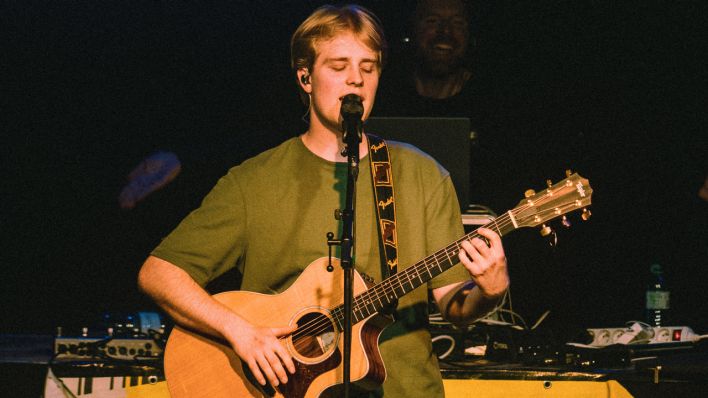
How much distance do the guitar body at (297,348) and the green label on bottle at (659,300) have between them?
2.29 metres

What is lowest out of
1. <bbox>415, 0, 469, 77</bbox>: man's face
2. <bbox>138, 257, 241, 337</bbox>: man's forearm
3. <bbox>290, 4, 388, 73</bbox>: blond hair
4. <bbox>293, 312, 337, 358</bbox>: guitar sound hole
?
<bbox>293, 312, 337, 358</bbox>: guitar sound hole

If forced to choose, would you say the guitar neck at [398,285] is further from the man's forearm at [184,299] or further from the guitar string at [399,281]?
the man's forearm at [184,299]

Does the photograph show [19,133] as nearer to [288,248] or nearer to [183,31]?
[183,31]

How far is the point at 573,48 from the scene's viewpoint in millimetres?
5320

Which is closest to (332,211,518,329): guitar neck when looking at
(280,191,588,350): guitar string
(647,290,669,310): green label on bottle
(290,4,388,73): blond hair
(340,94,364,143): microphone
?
(280,191,588,350): guitar string

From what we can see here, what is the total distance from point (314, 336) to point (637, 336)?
191 centimetres

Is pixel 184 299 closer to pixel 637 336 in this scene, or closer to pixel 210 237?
pixel 210 237

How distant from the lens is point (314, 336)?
285 cm

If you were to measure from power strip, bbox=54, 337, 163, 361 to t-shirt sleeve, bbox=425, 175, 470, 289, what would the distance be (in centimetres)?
162

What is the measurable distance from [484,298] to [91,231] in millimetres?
3317

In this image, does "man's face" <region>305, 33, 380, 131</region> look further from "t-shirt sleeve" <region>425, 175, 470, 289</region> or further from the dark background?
the dark background

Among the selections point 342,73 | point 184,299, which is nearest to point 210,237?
point 184,299

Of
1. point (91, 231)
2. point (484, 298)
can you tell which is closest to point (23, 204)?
point (91, 231)

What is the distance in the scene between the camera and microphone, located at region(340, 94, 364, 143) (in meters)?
2.49
